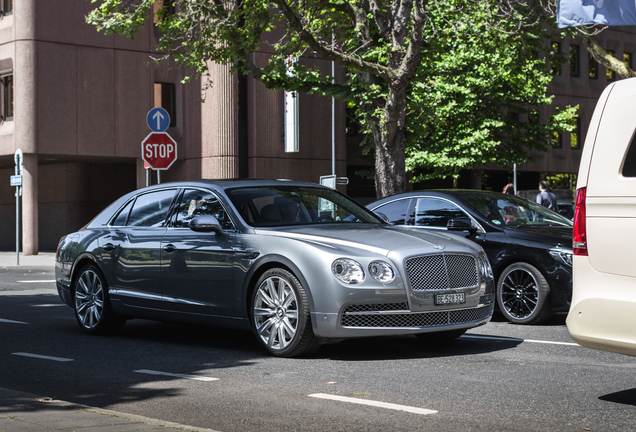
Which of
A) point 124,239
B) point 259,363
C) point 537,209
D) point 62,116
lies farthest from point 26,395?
point 62,116

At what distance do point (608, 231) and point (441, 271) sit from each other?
2.42m

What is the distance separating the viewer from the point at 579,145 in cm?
4950

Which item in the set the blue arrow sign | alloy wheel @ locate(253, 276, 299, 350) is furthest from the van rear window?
the blue arrow sign

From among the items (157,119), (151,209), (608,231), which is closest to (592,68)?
(157,119)

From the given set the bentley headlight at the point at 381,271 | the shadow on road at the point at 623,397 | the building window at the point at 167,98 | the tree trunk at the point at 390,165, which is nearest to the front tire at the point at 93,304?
the bentley headlight at the point at 381,271

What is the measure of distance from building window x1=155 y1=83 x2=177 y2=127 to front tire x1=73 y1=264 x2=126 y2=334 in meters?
24.4

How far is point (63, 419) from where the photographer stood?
5.02 m

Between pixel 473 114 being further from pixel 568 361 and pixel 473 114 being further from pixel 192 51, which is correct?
pixel 568 361

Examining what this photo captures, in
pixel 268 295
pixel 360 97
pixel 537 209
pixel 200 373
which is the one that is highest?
pixel 360 97

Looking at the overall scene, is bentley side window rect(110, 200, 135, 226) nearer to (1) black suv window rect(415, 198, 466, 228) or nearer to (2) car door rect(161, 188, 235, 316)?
(2) car door rect(161, 188, 235, 316)

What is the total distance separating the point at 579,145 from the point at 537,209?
4000 centimetres

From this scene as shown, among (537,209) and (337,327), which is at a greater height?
(537,209)

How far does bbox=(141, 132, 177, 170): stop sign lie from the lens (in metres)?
17.9

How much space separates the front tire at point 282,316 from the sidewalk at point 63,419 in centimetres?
246
